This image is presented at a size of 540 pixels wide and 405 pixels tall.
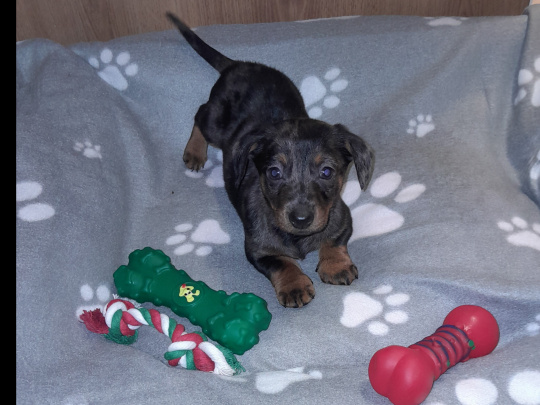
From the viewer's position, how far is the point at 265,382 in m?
2.04

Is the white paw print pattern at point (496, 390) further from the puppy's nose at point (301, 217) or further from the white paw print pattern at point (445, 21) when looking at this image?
the white paw print pattern at point (445, 21)

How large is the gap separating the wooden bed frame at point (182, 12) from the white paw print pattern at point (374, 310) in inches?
85.0

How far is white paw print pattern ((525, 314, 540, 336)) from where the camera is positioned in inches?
83.8

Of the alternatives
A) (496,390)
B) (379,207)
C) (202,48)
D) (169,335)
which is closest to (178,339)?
(169,335)

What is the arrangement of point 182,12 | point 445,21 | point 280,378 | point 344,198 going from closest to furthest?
1. point 280,378
2. point 344,198
3. point 445,21
4. point 182,12

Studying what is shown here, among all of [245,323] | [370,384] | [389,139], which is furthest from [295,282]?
[389,139]

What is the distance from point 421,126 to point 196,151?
53.4 inches

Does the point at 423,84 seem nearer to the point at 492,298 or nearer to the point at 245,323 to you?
the point at 492,298

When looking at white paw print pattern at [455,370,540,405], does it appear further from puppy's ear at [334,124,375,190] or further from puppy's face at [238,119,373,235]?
puppy's ear at [334,124,375,190]

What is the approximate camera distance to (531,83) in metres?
3.12

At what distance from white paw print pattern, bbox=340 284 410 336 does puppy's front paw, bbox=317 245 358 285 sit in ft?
0.36

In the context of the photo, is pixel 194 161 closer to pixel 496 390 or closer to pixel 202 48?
pixel 202 48

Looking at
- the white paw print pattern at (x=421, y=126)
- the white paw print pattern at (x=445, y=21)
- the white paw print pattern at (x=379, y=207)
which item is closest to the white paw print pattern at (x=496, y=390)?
the white paw print pattern at (x=379, y=207)

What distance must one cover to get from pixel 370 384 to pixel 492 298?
2.10 ft
